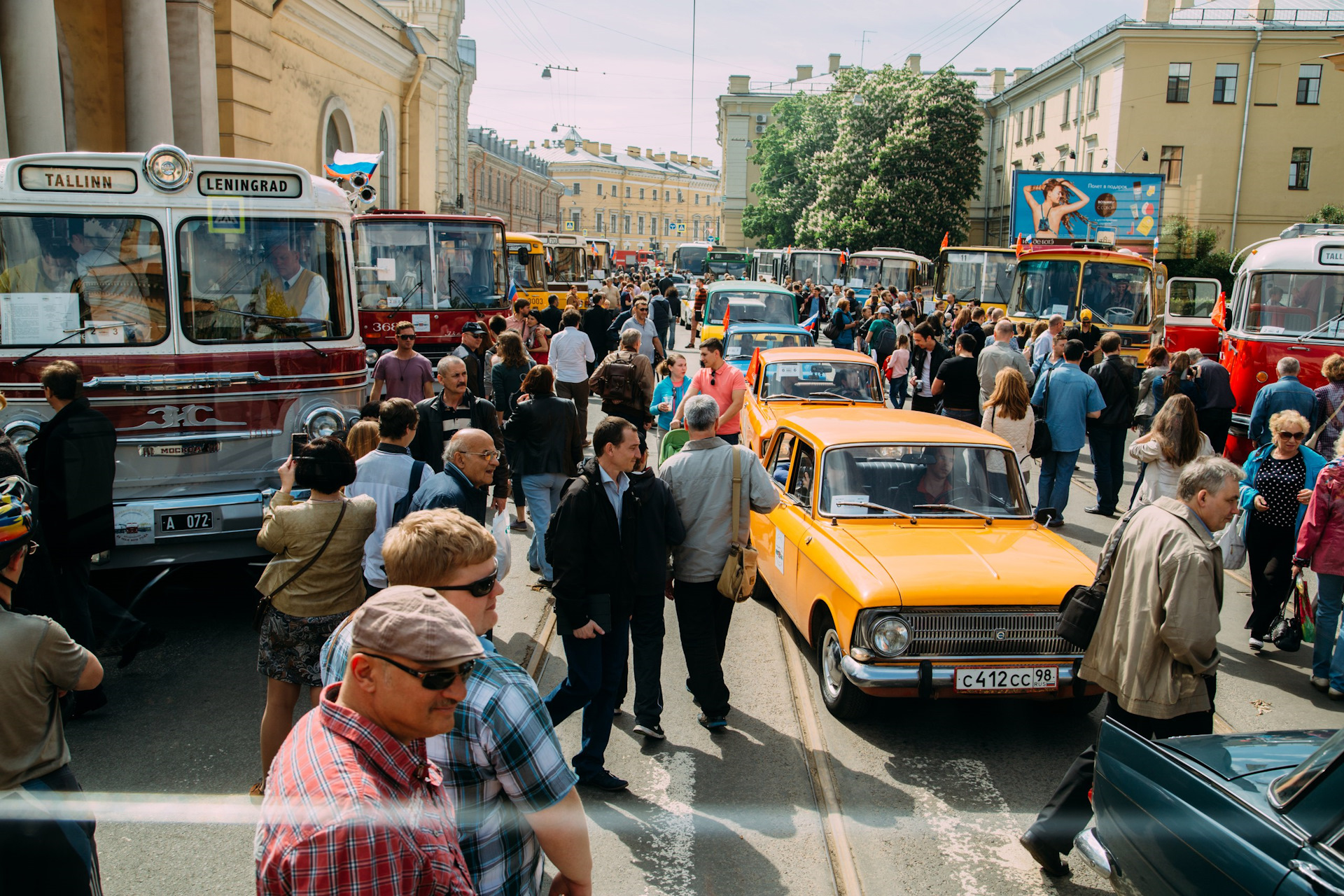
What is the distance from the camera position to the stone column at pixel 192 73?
53.6 feet

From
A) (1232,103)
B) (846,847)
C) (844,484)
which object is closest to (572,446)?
(844,484)

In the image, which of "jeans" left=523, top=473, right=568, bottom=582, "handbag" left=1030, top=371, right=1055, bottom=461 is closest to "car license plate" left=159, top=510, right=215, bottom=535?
"jeans" left=523, top=473, right=568, bottom=582

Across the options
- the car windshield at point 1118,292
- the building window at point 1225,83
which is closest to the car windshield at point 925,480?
the car windshield at point 1118,292

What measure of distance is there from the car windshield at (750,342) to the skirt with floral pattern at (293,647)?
32.9 ft

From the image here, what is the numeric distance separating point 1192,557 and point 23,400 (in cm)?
695

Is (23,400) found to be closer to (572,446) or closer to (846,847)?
(572,446)

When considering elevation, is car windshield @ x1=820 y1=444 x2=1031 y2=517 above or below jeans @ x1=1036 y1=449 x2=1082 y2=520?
above

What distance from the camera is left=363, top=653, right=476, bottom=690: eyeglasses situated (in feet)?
6.21

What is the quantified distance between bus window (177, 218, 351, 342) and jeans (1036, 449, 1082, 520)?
6894 mm

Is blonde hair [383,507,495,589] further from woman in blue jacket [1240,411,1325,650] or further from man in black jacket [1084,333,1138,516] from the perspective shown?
man in black jacket [1084,333,1138,516]

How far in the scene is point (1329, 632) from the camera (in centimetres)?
630

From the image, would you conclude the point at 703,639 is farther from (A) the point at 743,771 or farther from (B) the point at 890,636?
(B) the point at 890,636

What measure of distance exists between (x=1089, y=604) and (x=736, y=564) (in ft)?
6.04

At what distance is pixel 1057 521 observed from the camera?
10109 mm
